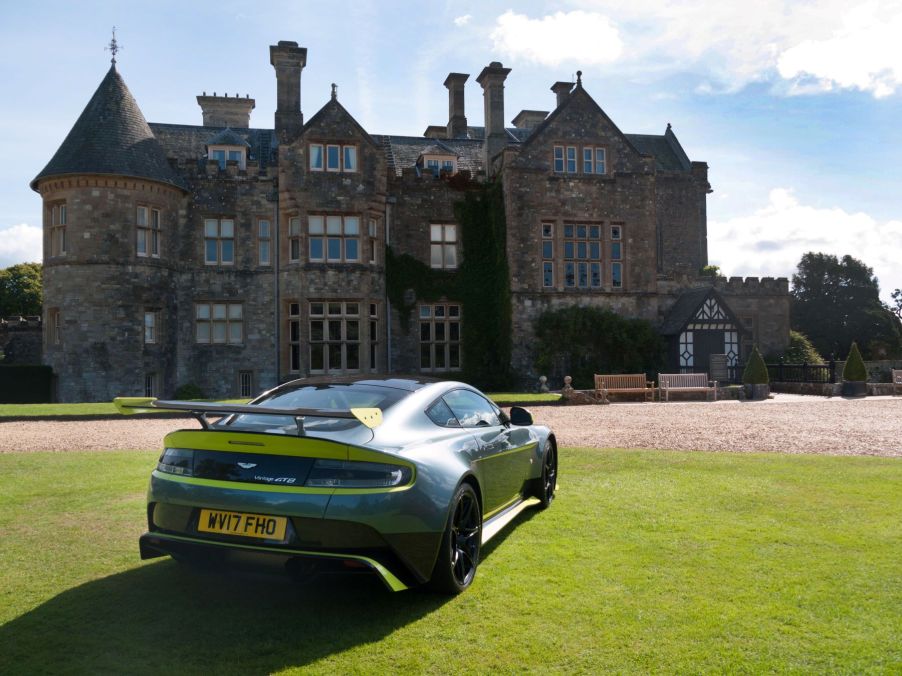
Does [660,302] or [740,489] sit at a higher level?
[660,302]

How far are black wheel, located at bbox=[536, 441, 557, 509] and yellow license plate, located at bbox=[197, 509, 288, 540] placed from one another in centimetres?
331

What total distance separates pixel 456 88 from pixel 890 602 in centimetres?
3261

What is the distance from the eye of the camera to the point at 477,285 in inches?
1112

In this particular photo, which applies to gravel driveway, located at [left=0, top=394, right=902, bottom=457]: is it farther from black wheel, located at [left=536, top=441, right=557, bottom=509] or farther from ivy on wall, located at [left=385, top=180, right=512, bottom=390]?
ivy on wall, located at [left=385, top=180, right=512, bottom=390]

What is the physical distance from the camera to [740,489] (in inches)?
312

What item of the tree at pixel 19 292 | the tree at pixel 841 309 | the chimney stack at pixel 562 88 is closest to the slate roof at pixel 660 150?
the chimney stack at pixel 562 88

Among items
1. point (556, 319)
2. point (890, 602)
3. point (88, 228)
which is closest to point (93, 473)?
point (890, 602)

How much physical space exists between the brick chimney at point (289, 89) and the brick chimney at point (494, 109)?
7302mm

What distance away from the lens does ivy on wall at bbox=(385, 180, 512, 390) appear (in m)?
27.5

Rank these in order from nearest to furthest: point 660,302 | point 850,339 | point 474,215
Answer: point 474,215
point 660,302
point 850,339

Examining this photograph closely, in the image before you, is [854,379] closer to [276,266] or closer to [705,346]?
[705,346]

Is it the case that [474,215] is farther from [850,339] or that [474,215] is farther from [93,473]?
[850,339]

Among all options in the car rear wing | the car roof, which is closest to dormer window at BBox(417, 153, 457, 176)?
the car roof

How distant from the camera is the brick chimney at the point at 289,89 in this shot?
94.2 feet
